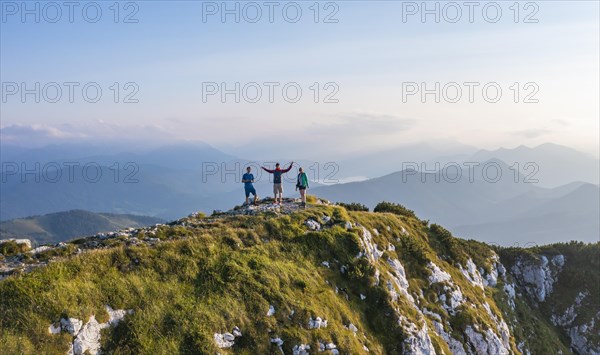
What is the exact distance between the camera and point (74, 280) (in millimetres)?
17078

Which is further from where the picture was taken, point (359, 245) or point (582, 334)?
point (582, 334)

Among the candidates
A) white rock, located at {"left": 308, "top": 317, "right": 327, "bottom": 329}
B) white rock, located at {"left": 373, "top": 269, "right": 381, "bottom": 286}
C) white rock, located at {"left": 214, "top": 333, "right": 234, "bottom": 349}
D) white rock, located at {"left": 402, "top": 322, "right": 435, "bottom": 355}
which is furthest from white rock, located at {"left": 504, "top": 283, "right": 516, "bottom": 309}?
white rock, located at {"left": 214, "top": 333, "right": 234, "bottom": 349}

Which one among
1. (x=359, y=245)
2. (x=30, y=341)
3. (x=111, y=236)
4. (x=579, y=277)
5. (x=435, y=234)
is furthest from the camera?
(x=579, y=277)

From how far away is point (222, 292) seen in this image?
1995 cm

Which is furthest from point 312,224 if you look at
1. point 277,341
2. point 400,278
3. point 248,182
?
point 277,341

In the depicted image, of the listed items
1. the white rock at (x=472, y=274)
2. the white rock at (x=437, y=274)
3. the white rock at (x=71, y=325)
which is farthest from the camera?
the white rock at (x=472, y=274)

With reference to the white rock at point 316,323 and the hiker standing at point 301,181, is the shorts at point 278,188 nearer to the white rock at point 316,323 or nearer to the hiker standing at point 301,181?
the hiker standing at point 301,181

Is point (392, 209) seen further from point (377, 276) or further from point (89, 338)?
point (89, 338)

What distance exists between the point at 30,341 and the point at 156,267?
634cm

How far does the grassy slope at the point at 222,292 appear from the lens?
1584 cm

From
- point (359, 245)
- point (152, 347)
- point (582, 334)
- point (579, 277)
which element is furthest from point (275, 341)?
point (579, 277)

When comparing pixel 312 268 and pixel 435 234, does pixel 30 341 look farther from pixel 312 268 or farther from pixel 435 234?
pixel 435 234

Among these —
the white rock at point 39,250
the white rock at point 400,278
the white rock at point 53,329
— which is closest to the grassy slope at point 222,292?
the white rock at point 53,329

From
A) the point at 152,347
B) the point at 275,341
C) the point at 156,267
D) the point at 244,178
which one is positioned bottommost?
the point at 275,341
